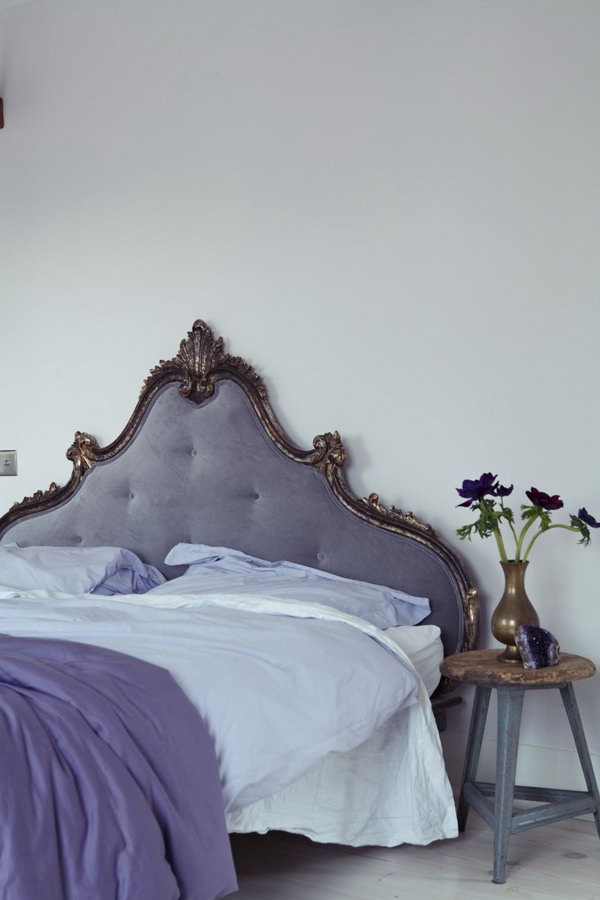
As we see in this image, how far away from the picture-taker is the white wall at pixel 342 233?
3076mm

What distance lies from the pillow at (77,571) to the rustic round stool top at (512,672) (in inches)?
52.1

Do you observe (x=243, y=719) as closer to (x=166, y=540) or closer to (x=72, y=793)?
(x=72, y=793)

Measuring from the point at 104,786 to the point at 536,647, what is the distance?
1.33 metres

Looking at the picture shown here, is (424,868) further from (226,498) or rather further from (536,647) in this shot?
(226,498)

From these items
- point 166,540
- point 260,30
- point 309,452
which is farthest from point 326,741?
point 260,30

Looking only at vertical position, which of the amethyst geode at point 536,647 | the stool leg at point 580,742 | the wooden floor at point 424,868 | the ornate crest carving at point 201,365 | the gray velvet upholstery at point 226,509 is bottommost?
the wooden floor at point 424,868

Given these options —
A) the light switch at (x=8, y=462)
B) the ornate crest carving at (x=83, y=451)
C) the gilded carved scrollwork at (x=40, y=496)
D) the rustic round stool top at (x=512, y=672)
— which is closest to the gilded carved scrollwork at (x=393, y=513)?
the rustic round stool top at (x=512, y=672)

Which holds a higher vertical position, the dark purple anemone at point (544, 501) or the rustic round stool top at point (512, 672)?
the dark purple anemone at point (544, 501)

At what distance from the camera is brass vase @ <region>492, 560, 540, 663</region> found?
8.94 ft

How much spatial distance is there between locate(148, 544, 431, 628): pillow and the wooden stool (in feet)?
1.04

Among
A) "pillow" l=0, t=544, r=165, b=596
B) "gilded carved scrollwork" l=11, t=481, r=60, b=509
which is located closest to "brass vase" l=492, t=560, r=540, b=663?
"pillow" l=0, t=544, r=165, b=596

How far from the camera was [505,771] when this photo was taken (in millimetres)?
2486

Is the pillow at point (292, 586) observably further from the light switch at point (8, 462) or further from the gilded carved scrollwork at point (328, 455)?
the light switch at point (8, 462)

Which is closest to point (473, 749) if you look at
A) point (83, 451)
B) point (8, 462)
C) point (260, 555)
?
point (260, 555)
